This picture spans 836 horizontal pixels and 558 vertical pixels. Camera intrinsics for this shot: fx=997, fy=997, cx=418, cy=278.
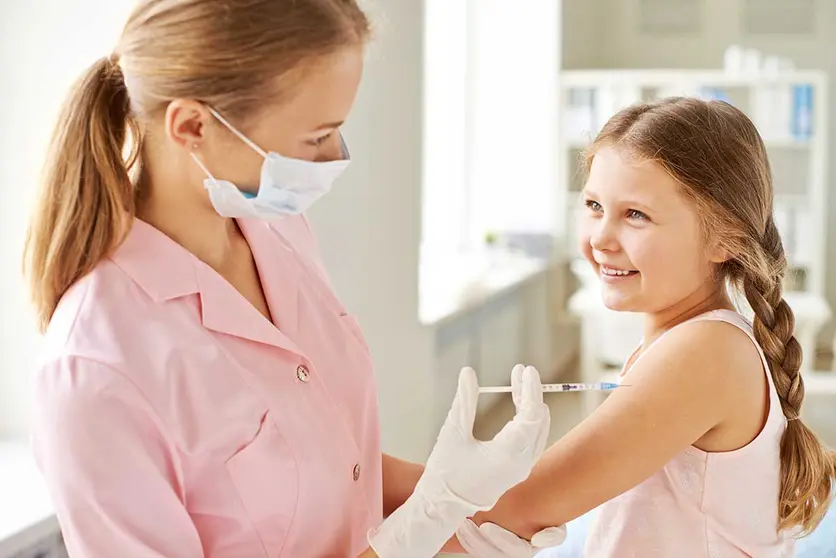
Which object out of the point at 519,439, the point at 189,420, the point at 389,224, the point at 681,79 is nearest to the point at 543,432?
the point at 519,439

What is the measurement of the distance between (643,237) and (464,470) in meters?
0.38

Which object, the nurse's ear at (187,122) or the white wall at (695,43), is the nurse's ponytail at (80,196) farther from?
the white wall at (695,43)

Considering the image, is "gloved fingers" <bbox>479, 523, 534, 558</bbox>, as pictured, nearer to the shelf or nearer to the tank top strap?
the tank top strap

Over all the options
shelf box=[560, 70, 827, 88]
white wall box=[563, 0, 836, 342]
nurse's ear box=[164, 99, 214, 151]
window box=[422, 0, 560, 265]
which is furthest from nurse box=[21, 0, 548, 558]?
white wall box=[563, 0, 836, 342]

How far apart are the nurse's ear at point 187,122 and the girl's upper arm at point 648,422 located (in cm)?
59

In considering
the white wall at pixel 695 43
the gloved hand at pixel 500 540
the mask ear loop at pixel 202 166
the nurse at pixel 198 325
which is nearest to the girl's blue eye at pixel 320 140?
the nurse at pixel 198 325

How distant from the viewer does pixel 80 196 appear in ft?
3.48

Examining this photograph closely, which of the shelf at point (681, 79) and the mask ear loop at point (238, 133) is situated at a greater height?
the mask ear loop at point (238, 133)

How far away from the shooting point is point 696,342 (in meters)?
1.24

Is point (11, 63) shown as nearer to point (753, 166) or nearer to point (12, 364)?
point (12, 364)

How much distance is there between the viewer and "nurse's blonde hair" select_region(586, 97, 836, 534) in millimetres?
1257

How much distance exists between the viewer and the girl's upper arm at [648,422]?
122 cm

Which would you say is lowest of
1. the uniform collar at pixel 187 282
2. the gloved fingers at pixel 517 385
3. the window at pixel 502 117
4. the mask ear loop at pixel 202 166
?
the window at pixel 502 117

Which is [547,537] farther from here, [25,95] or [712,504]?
[25,95]
